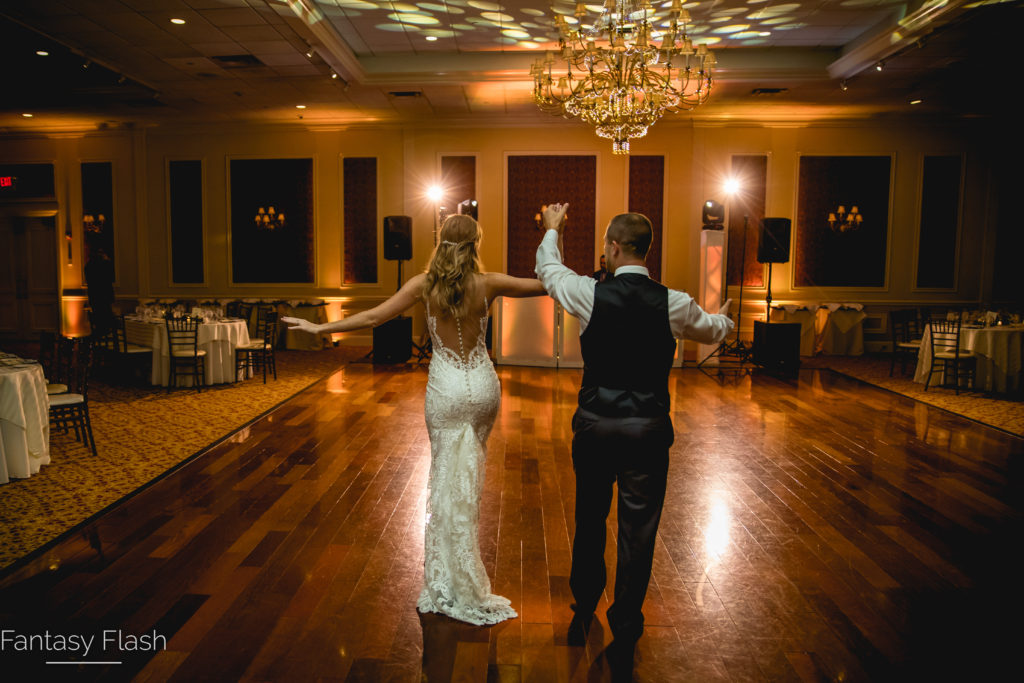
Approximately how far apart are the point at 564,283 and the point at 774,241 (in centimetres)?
746

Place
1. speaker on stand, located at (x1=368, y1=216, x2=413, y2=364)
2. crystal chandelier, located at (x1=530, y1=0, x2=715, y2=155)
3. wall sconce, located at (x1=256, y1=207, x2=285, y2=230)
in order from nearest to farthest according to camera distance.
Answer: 1. crystal chandelier, located at (x1=530, y1=0, x2=715, y2=155)
2. speaker on stand, located at (x1=368, y1=216, x2=413, y2=364)
3. wall sconce, located at (x1=256, y1=207, x2=285, y2=230)

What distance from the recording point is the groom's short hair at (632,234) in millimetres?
2051

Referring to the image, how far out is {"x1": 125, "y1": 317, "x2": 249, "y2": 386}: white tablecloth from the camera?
699 cm

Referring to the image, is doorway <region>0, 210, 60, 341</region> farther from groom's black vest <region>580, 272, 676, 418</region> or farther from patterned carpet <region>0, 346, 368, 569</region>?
groom's black vest <region>580, 272, 676, 418</region>

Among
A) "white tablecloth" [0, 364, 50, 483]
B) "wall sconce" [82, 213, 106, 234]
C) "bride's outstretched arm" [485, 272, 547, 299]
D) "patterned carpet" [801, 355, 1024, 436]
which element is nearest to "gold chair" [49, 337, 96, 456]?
"white tablecloth" [0, 364, 50, 483]

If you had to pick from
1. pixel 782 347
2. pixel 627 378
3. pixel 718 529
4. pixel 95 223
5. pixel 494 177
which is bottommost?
pixel 718 529

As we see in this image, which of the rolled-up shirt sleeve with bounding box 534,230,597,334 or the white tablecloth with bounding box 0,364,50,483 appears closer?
the rolled-up shirt sleeve with bounding box 534,230,597,334

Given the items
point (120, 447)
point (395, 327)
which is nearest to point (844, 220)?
point (395, 327)

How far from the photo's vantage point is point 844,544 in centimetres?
315

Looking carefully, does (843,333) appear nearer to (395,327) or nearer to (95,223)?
(395,327)

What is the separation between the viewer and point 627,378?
203 cm

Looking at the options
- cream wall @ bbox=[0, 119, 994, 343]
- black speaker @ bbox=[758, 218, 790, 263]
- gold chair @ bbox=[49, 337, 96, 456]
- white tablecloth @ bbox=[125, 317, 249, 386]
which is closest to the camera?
gold chair @ bbox=[49, 337, 96, 456]

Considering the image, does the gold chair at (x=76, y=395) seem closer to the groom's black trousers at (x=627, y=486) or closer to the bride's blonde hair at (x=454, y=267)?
the bride's blonde hair at (x=454, y=267)

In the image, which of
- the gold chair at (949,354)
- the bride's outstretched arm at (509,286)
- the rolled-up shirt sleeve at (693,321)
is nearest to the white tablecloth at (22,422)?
the bride's outstretched arm at (509,286)
